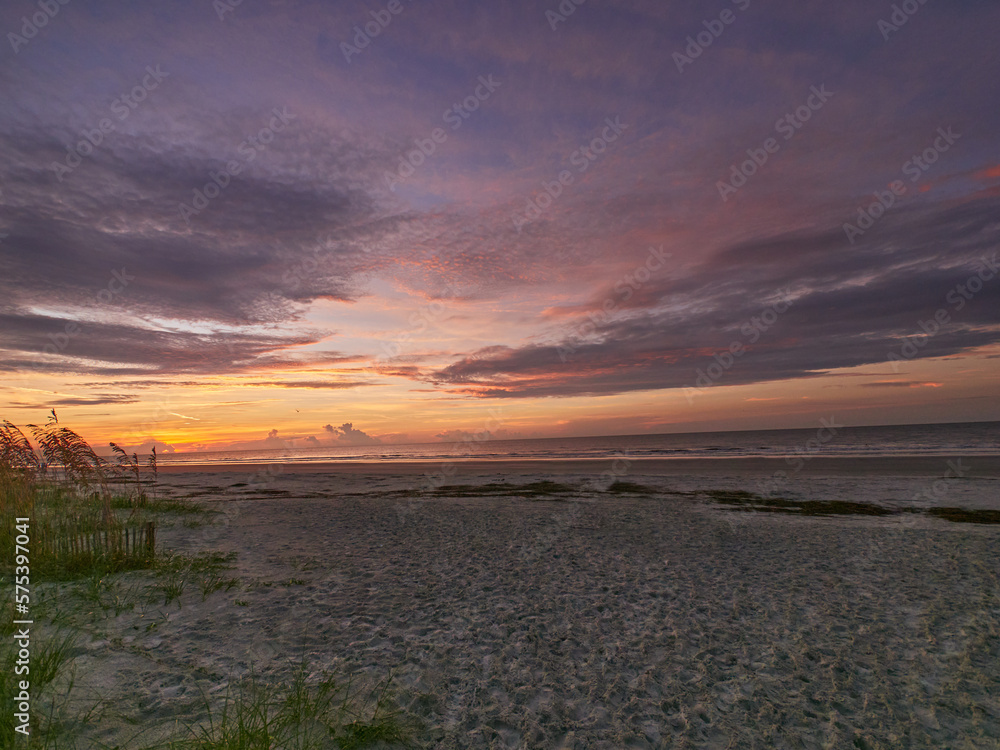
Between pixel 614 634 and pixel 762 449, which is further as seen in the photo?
pixel 762 449

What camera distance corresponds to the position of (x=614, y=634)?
749 cm

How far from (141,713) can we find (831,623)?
982cm

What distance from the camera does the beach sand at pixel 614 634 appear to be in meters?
5.24

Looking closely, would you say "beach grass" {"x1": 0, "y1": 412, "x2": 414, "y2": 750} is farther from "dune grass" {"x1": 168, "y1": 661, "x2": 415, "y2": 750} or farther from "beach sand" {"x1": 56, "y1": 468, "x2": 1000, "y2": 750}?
"beach sand" {"x1": 56, "y1": 468, "x2": 1000, "y2": 750}

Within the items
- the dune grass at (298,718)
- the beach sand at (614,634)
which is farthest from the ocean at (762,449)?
the dune grass at (298,718)

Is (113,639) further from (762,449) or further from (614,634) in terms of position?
(762,449)

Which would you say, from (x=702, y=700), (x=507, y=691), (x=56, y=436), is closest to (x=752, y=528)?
(x=702, y=700)

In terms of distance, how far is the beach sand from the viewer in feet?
17.2

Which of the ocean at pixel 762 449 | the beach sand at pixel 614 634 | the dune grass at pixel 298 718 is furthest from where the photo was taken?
the ocean at pixel 762 449

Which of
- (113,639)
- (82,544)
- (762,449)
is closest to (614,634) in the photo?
(113,639)

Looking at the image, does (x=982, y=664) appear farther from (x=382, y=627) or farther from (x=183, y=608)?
(x=183, y=608)

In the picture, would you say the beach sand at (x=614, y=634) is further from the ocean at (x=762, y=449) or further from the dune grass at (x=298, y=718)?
the ocean at (x=762, y=449)

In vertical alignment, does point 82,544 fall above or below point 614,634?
above

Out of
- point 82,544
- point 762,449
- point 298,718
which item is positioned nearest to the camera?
point 298,718
